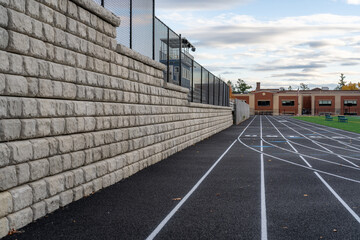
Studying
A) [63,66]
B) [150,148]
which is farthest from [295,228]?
[150,148]

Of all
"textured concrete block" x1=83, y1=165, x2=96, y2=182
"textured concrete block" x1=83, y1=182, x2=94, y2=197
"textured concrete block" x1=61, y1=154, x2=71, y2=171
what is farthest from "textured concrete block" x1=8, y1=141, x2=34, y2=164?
"textured concrete block" x1=83, y1=182, x2=94, y2=197

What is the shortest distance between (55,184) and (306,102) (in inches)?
3913

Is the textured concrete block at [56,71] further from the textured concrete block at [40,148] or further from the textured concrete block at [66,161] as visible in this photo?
the textured concrete block at [66,161]

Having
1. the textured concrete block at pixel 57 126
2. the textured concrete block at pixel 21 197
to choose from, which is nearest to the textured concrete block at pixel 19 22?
the textured concrete block at pixel 57 126

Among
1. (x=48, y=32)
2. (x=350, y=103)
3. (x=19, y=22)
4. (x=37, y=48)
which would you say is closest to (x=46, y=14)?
(x=48, y=32)

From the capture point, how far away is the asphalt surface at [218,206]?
213 inches

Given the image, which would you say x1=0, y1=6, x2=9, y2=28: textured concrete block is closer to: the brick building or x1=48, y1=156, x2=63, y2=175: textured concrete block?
x1=48, y1=156, x2=63, y2=175: textured concrete block

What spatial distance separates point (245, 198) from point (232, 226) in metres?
1.87

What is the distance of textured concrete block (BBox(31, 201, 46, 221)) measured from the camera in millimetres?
5730

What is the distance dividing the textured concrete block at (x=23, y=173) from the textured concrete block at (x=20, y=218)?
17.7 inches

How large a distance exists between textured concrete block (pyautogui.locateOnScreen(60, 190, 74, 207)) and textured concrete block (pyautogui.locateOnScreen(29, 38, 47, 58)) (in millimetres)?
2484

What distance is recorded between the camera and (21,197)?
539cm

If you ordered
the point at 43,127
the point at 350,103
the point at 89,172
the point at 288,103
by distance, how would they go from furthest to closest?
the point at 288,103, the point at 350,103, the point at 89,172, the point at 43,127

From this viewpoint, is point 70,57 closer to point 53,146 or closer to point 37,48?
point 37,48
